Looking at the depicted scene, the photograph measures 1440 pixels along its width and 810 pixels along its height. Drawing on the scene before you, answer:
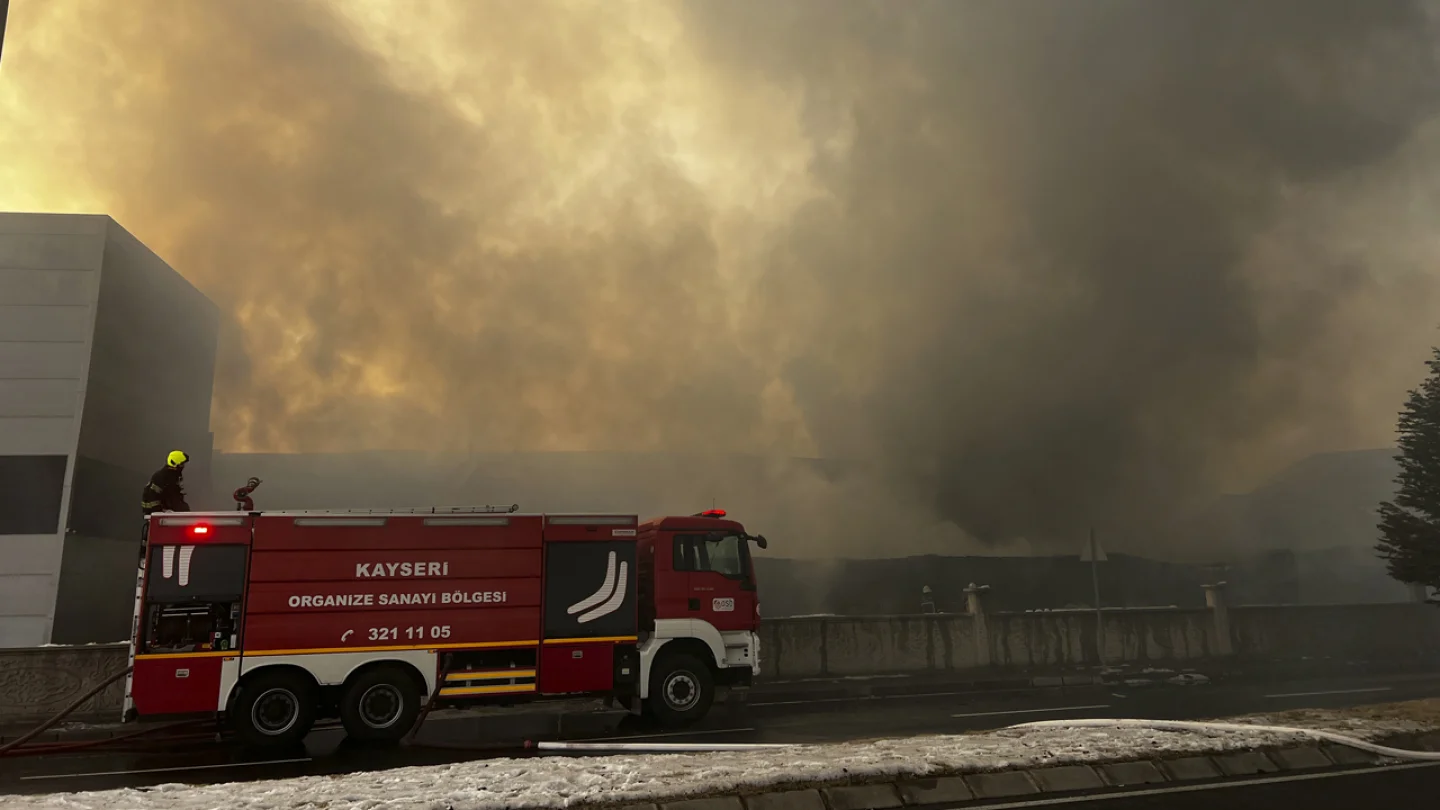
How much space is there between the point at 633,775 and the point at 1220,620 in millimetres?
18780

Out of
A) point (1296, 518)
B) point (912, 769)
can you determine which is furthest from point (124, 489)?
point (1296, 518)

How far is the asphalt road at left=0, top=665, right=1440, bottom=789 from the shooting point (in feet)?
28.3

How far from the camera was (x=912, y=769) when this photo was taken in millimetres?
6043

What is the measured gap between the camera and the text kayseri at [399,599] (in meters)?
10.5

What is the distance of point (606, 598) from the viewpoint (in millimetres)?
11547

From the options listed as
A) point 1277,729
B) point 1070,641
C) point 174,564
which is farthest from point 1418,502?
point 174,564

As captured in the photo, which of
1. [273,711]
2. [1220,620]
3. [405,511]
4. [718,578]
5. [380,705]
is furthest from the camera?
[1220,620]

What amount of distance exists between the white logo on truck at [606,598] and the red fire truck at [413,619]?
2 centimetres

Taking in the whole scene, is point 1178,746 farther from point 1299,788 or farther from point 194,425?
point 194,425

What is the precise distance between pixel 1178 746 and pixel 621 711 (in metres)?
8.45

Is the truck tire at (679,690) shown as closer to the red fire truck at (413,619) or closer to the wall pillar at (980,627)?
the red fire truck at (413,619)

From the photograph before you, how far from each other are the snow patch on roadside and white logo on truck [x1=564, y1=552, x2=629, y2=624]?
14.8ft

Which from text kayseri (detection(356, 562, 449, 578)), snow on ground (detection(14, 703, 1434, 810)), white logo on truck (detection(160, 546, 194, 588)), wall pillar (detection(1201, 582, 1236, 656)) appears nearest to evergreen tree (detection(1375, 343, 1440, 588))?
wall pillar (detection(1201, 582, 1236, 656))

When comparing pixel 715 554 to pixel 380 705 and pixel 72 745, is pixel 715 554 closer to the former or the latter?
pixel 380 705
